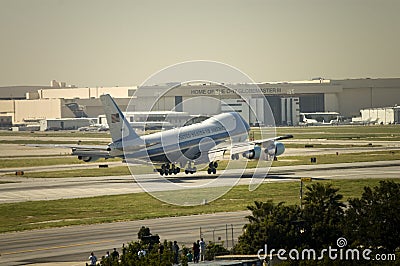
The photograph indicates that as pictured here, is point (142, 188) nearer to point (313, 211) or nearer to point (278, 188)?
point (278, 188)

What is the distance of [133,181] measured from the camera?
4626 inches

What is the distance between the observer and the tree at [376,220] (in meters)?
53.3

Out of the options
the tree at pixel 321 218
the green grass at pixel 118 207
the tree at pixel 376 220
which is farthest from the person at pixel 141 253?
the green grass at pixel 118 207

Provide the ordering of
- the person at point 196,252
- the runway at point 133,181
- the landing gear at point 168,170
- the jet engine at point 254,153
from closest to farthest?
the person at point 196,252 → the runway at point 133,181 → the landing gear at point 168,170 → the jet engine at point 254,153

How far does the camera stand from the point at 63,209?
8900 centimetres

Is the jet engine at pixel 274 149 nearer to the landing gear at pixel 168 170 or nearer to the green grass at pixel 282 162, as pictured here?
the green grass at pixel 282 162

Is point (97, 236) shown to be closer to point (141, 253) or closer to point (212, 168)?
point (141, 253)

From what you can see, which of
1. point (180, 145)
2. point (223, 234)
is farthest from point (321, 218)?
point (180, 145)

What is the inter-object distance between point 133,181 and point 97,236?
45.8m

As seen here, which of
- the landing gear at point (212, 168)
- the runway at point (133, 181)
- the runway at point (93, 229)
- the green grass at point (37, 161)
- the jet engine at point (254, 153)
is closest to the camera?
the runway at point (93, 229)

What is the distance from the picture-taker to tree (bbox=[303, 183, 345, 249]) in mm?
57531

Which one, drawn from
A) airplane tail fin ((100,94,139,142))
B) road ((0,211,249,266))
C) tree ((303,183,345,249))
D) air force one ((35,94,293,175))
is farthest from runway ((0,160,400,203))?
tree ((303,183,345,249))

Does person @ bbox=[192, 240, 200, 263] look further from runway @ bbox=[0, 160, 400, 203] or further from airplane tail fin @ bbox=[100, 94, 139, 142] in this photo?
airplane tail fin @ bbox=[100, 94, 139, 142]

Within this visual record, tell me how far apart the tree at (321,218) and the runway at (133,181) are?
41561 millimetres
